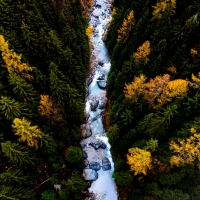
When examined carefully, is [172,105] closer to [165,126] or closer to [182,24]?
[165,126]

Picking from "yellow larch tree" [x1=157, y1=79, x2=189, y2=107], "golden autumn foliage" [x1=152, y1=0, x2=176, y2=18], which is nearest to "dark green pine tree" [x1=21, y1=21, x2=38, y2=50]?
"yellow larch tree" [x1=157, y1=79, x2=189, y2=107]

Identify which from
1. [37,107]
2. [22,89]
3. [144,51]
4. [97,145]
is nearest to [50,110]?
[37,107]

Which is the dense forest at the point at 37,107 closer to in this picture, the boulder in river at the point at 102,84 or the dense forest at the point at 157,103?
the boulder in river at the point at 102,84

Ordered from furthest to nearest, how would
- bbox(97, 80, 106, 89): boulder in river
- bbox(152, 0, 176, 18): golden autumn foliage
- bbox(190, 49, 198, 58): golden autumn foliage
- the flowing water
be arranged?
bbox(97, 80, 106, 89): boulder in river < bbox(152, 0, 176, 18): golden autumn foliage < bbox(190, 49, 198, 58): golden autumn foliage < the flowing water

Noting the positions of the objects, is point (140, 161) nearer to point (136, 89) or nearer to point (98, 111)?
point (136, 89)

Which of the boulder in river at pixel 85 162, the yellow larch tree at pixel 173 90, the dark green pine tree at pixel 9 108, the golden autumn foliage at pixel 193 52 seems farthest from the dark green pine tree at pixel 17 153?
the golden autumn foliage at pixel 193 52

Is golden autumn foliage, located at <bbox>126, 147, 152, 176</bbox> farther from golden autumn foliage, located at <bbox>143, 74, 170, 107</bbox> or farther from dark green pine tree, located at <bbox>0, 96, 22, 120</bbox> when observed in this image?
dark green pine tree, located at <bbox>0, 96, 22, 120</bbox>
